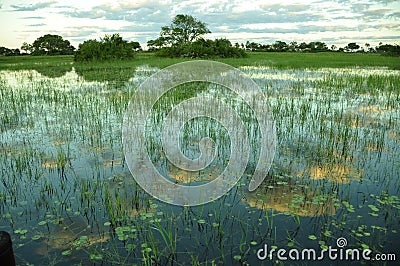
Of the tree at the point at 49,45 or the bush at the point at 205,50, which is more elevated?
the tree at the point at 49,45

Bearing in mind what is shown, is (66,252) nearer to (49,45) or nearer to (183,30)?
(183,30)

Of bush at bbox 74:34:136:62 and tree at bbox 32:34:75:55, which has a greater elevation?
tree at bbox 32:34:75:55

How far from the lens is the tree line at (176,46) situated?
25.0 meters

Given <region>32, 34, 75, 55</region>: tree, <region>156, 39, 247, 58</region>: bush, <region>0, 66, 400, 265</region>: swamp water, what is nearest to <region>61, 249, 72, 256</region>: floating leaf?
Result: <region>0, 66, 400, 265</region>: swamp water

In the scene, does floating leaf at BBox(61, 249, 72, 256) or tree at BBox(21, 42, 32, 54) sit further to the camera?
tree at BBox(21, 42, 32, 54)

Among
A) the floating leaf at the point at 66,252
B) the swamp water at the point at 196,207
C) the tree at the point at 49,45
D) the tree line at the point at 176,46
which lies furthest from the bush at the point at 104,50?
the tree at the point at 49,45

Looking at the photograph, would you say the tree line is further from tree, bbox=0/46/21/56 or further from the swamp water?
the swamp water

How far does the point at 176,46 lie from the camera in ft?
93.1

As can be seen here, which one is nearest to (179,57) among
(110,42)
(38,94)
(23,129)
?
(110,42)

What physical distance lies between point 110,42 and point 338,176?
24458 mm

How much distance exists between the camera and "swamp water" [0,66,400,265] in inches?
107

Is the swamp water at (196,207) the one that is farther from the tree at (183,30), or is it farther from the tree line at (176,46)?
the tree at (183,30)

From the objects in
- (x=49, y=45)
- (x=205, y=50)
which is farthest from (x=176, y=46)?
(x=49, y=45)

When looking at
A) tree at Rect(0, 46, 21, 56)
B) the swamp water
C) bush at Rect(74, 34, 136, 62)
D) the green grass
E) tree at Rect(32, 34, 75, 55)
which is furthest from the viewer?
tree at Rect(32, 34, 75, 55)
